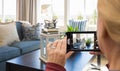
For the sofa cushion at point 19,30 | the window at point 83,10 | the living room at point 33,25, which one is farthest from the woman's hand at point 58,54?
the window at point 83,10

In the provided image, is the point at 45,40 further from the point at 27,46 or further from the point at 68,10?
the point at 68,10

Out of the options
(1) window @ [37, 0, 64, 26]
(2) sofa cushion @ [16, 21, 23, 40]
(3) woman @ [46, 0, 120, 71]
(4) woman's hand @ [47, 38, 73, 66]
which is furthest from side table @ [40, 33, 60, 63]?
(1) window @ [37, 0, 64, 26]

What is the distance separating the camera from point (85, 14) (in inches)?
209

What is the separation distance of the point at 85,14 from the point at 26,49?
2.48 metres

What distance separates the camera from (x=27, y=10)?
542 cm

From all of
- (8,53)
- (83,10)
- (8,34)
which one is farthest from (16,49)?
(83,10)

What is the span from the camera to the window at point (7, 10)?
5938 mm

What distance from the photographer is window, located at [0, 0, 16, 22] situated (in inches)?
234

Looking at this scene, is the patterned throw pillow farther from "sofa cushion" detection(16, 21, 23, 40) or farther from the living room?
"sofa cushion" detection(16, 21, 23, 40)

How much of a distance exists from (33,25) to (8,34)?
75cm

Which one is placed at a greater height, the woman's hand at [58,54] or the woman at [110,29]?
the woman at [110,29]

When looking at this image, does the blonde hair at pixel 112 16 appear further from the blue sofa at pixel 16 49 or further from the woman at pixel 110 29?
the blue sofa at pixel 16 49

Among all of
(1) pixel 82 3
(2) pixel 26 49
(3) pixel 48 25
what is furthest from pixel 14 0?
(3) pixel 48 25

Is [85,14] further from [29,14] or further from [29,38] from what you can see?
[29,38]
